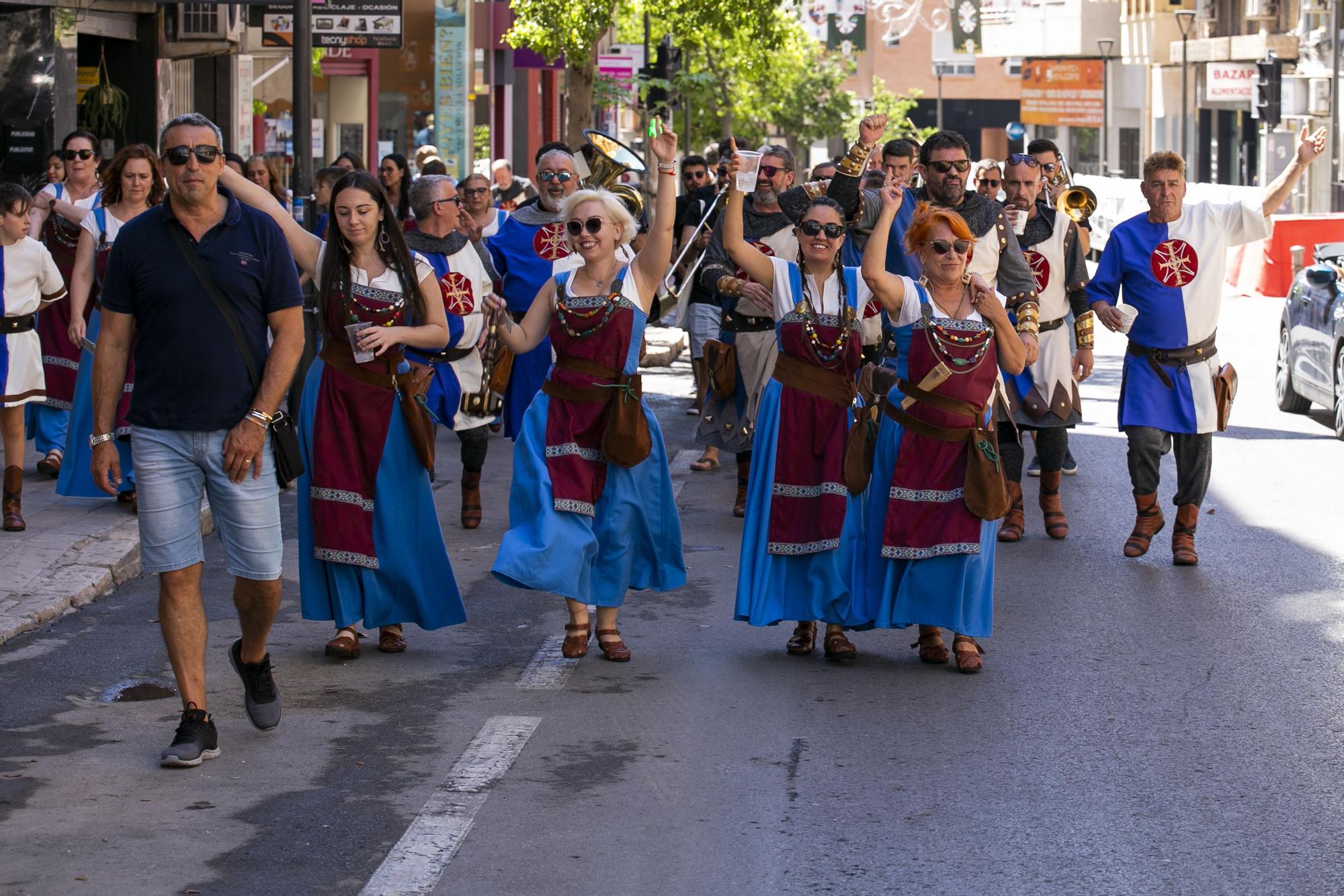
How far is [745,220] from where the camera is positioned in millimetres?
11672

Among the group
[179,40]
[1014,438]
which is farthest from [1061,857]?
[179,40]

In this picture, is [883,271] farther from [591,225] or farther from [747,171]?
[591,225]

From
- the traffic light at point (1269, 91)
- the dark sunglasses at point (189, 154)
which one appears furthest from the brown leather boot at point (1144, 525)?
the traffic light at point (1269, 91)

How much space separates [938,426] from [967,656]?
88cm

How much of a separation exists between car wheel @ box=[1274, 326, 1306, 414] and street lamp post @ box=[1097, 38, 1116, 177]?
55943 millimetres

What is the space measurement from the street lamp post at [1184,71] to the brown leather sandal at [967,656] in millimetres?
A: 48891

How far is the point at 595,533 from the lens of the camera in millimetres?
7742

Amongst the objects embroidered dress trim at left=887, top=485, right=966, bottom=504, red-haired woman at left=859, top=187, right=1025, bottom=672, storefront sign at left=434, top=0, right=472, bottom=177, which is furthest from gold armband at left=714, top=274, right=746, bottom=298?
storefront sign at left=434, top=0, right=472, bottom=177

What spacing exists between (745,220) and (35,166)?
8240 mm

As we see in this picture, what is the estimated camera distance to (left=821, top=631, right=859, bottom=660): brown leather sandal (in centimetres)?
782

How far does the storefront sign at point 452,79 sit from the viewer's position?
32.8 metres

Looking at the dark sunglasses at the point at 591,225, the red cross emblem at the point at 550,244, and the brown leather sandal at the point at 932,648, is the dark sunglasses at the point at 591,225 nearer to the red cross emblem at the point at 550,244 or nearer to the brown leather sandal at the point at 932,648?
the brown leather sandal at the point at 932,648

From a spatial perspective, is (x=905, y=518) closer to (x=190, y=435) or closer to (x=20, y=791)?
(x=190, y=435)

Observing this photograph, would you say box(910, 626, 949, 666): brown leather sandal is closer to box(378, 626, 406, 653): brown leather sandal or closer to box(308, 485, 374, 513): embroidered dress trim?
box(378, 626, 406, 653): brown leather sandal
